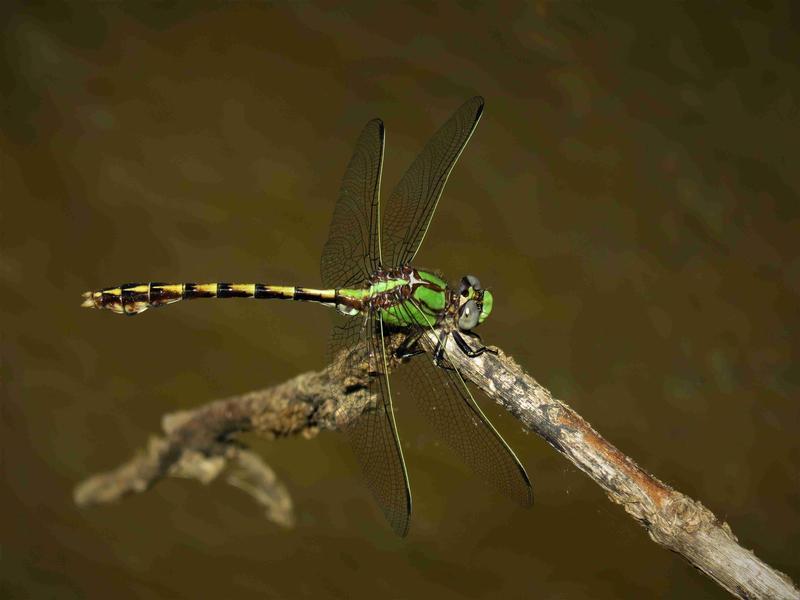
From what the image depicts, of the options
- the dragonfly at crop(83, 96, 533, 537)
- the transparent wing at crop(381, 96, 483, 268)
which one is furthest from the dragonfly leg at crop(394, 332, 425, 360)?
the transparent wing at crop(381, 96, 483, 268)

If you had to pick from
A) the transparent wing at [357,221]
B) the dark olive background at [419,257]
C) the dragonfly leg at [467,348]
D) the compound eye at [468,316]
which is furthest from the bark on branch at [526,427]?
the dark olive background at [419,257]

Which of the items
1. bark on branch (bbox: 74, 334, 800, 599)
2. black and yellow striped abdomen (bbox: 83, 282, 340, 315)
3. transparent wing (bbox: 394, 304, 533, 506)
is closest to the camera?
bark on branch (bbox: 74, 334, 800, 599)

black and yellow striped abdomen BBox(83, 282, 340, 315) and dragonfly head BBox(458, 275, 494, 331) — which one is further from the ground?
black and yellow striped abdomen BBox(83, 282, 340, 315)

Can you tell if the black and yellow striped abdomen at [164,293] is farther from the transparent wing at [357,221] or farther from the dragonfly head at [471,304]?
the dragonfly head at [471,304]

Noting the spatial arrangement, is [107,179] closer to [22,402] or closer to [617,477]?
[22,402]

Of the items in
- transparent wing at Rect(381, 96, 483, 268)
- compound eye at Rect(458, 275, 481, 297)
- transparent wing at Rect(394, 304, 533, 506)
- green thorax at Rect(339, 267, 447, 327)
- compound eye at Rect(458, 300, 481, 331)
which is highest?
transparent wing at Rect(381, 96, 483, 268)

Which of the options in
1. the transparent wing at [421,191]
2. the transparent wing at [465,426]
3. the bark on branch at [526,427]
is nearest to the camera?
the bark on branch at [526,427]

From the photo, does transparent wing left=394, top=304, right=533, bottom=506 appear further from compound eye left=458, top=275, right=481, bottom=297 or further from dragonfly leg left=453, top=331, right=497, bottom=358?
compound eye left=458, top=275, right=481, bottom=297

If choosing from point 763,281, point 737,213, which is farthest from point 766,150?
point 763,281
